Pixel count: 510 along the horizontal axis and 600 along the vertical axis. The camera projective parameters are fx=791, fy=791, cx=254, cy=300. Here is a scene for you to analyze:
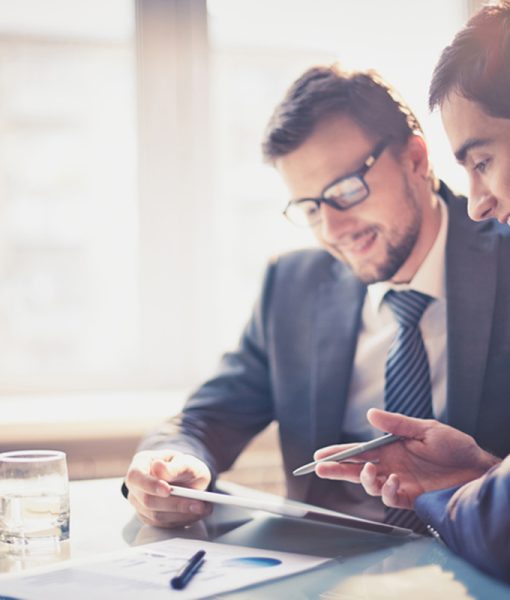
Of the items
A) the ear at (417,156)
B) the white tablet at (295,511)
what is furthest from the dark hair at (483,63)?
the white tablet at (295,511)

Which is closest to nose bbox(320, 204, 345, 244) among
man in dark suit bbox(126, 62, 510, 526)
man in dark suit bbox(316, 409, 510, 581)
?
man in dark suit bbox(126, 62, 510, 526)

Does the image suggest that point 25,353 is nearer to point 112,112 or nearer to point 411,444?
point 112,112

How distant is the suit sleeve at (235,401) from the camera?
51.3 inches

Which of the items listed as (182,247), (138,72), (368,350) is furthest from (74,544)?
(138,72)

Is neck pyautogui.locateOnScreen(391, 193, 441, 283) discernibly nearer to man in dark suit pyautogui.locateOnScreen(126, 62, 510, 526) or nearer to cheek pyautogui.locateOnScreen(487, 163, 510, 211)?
man in dark suit pyautogui.locateOnScreen(126, 62, 510, 526)

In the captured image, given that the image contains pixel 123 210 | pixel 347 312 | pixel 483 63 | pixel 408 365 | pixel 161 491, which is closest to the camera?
pixel 483 63

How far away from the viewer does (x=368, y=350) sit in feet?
3.87

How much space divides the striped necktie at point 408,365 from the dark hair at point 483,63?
1.06ft

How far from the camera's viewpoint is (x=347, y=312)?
1247mm

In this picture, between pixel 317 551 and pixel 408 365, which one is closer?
pixel 317 551

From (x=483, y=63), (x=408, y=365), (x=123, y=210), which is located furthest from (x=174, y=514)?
(x=123, y=210)

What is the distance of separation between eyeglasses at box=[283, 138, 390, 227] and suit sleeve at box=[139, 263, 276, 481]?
10.2 inches

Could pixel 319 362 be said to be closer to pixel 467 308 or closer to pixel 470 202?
pixel 467 308

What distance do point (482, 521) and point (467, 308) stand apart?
348mm
